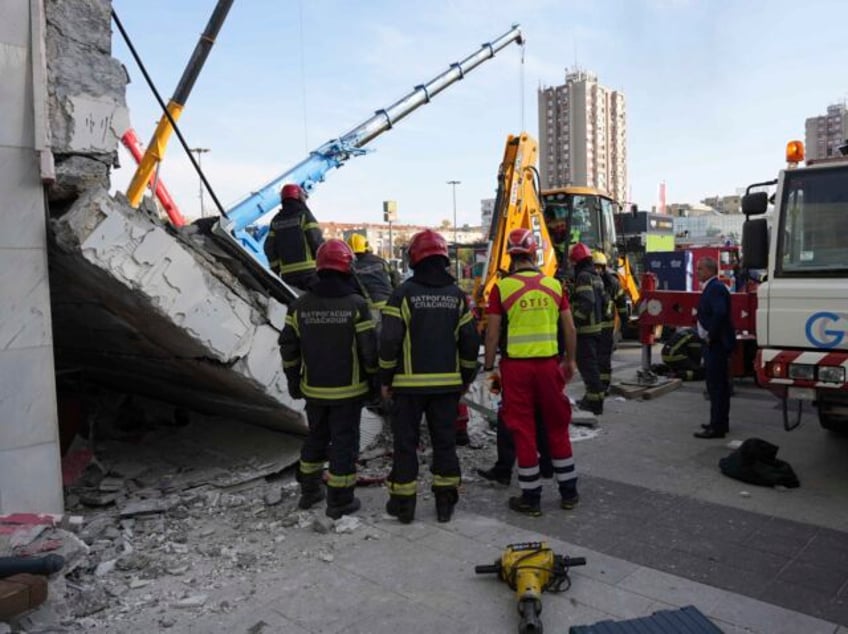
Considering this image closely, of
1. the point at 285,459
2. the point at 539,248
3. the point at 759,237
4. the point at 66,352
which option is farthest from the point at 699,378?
the point at 66,352

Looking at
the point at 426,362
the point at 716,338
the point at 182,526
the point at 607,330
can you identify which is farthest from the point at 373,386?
the point at 607,330

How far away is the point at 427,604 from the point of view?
10.8 ft

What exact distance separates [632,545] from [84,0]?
15.9ft

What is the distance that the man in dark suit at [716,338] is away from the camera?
6.01 metres

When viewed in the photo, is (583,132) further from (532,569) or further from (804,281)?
(532,569)

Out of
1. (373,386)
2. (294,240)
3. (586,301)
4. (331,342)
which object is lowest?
(373,386)

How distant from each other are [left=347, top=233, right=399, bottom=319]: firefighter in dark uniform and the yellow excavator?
132 centimetres

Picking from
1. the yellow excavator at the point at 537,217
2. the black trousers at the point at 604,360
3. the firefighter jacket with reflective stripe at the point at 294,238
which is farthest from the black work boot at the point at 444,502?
the black trousers at the point at 604,360

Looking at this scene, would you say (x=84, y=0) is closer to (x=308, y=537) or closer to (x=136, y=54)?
(x=136, y=54)

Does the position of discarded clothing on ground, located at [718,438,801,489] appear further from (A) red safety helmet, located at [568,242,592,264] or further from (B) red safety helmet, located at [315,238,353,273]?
(B) red safety helmet, located at [315,238,353,273]

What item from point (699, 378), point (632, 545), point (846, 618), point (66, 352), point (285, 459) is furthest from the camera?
point (699, 378)

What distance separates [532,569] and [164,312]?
2866mm

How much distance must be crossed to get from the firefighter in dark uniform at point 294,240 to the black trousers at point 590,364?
3.20m

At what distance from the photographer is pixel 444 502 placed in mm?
4395
